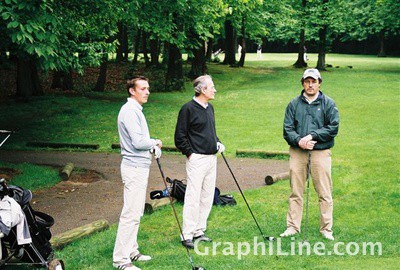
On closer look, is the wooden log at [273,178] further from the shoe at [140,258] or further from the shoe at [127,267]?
the shoe at [127,267]

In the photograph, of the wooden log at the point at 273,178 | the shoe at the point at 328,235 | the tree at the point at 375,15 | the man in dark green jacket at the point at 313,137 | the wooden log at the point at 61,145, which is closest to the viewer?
the man in dark green jacket at the point at 313,137

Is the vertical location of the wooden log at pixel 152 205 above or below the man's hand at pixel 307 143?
below

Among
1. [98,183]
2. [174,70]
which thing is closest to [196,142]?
[98,183]

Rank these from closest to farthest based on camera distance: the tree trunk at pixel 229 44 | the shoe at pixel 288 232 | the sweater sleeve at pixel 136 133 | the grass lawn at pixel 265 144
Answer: the sweater sleeve at pixel 136 133, the grass lawn at pixel 265 144, the shoe at pixel 288 232, the tree trunk at pixel 229 44

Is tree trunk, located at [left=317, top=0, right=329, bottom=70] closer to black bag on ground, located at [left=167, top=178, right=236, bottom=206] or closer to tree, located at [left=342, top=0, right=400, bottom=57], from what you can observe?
tree, located at [left=342, top=0, right=400, bottom=57]

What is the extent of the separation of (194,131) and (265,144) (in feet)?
32.7

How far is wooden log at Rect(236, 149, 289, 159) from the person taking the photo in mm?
15699

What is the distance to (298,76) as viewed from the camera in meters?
40.2

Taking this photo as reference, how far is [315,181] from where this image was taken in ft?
27.6

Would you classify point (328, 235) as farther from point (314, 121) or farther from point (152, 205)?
point (152, 205)

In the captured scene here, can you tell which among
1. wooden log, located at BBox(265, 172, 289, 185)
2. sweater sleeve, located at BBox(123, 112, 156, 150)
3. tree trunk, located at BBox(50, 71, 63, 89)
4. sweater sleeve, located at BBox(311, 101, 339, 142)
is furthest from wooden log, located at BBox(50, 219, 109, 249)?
tree trunk, located at BBox(50, 71, 63, 89)

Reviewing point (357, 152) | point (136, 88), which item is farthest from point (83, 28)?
point (136, 88)

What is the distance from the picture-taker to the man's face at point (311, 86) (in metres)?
8.23

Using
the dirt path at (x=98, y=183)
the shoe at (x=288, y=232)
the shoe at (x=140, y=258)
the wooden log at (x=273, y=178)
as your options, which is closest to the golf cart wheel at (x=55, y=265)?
the shoe at (x=140, y=258)
